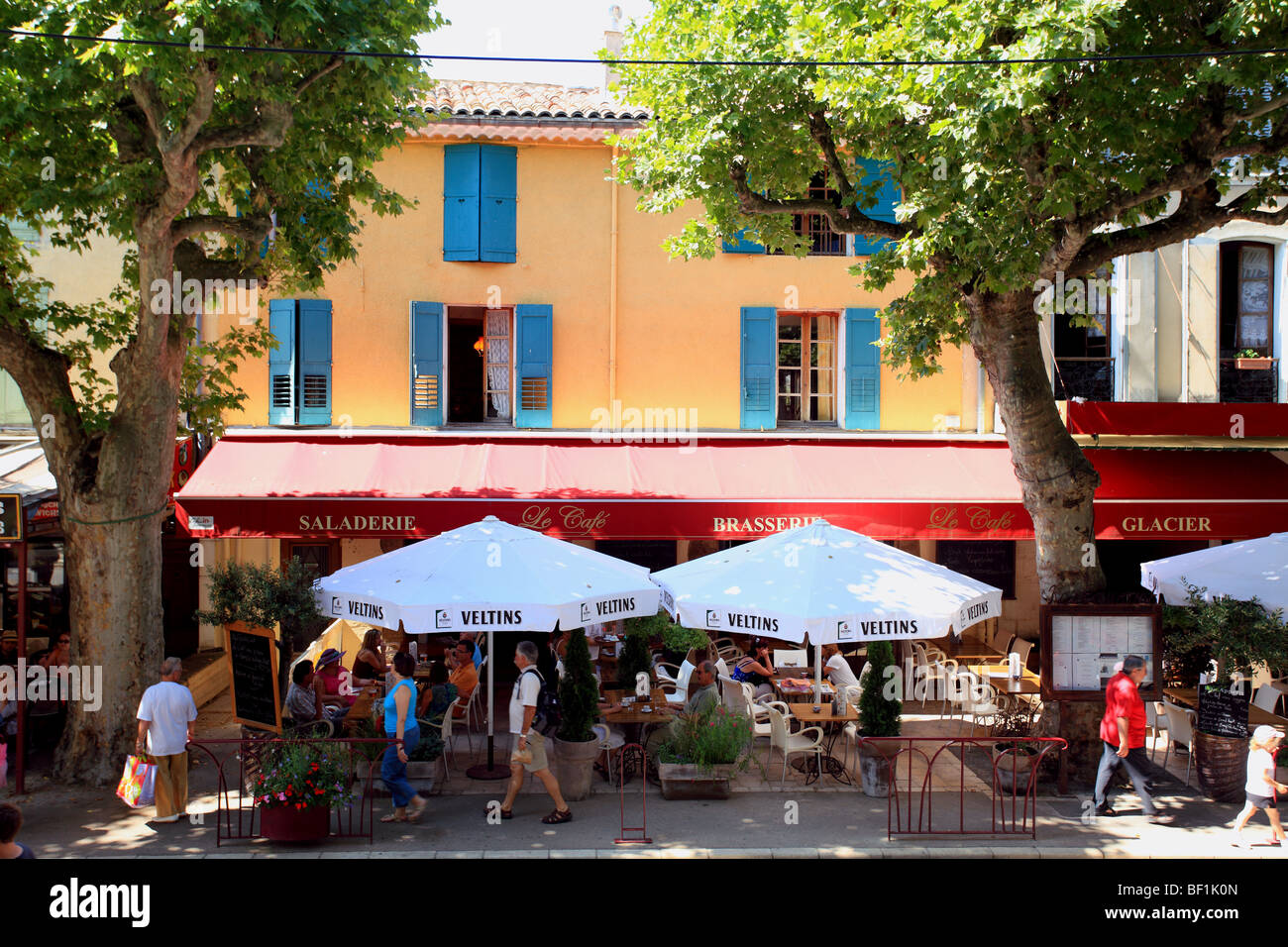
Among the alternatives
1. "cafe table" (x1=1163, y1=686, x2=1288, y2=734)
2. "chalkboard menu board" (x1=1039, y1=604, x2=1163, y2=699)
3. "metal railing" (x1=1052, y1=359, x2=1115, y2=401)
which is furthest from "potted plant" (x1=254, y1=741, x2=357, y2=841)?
"metal railing" (x1=1052, y1=359, x2=1115, y2=401)

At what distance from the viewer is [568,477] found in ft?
48.6

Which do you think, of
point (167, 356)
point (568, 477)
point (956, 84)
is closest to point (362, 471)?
point (568, 477)

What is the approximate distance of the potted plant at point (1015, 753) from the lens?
32.5 ft

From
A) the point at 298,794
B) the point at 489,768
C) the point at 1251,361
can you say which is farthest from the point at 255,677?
the point at 1251,361

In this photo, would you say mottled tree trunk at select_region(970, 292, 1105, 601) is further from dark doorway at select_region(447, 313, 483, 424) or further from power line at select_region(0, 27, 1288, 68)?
dark doorway at select_region(447, 313, 483, 424)

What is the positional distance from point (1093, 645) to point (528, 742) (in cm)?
584

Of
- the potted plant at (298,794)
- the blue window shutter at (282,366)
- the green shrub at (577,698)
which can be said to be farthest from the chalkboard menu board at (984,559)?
the potted plant at (298,794)

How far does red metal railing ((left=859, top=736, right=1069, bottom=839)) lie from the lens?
29.8 feet

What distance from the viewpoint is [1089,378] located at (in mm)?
16500

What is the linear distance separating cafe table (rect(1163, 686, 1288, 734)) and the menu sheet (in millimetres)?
1631

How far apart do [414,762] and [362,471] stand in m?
5.52

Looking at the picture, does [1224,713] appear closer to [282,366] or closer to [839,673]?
[839,673]

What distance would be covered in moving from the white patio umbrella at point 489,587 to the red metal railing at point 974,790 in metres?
2.92

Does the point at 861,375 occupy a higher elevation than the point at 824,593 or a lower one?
higher
